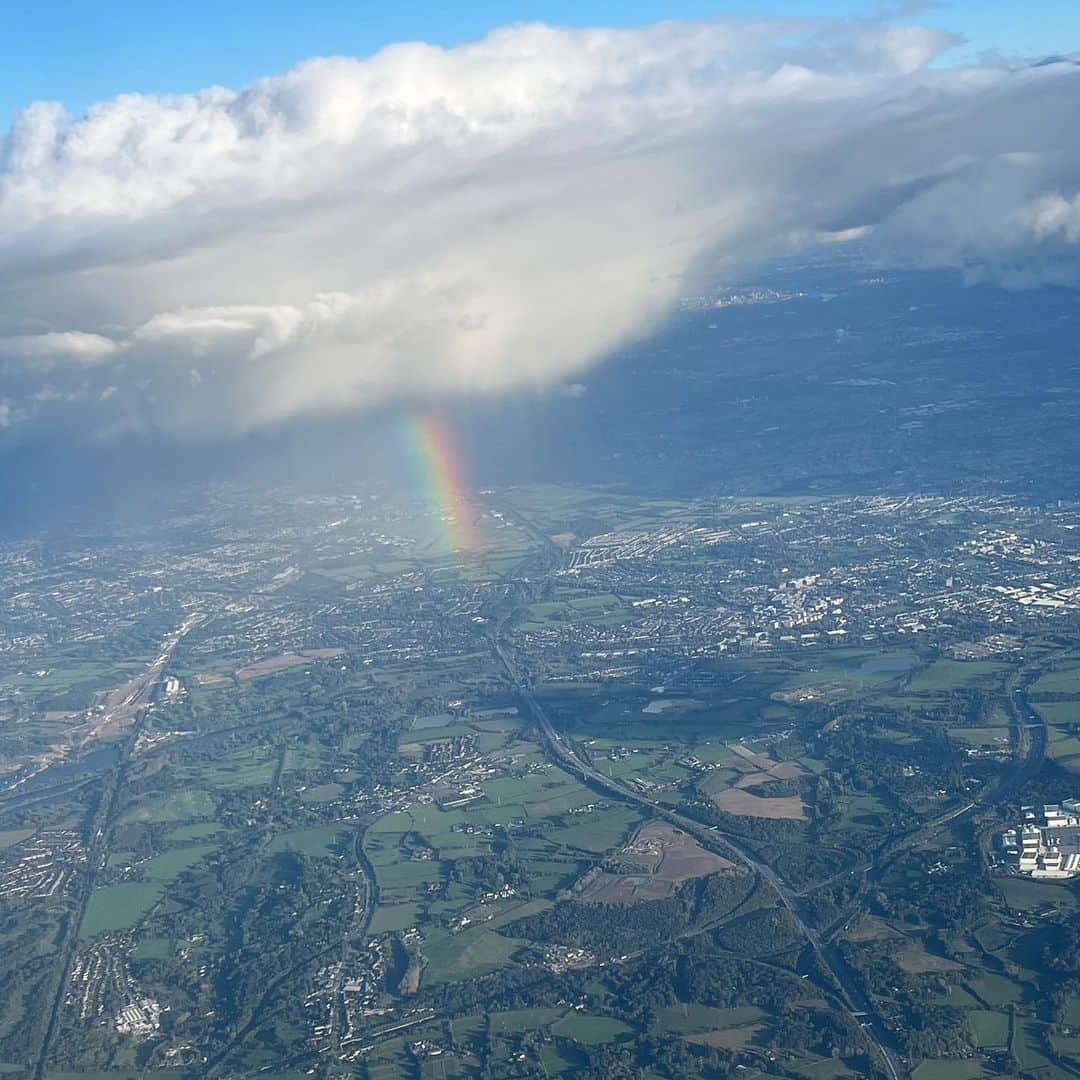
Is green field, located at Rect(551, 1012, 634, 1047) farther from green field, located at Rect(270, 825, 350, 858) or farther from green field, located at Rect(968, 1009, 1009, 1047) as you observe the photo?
green field, located at Rect(270, 825, 350, 858)

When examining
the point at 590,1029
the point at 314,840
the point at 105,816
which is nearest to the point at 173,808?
the point at 105,816

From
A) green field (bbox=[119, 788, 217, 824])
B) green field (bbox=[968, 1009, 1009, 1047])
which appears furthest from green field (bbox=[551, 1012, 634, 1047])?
green field (bbox=[119, 788, 217, 824])

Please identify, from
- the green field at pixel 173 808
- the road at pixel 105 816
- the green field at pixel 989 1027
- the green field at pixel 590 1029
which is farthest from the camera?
the green field at pixel 173 808

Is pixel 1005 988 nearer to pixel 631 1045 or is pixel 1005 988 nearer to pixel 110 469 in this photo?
pixel 631 1045

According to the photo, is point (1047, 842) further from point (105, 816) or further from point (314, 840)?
point (105, 816)

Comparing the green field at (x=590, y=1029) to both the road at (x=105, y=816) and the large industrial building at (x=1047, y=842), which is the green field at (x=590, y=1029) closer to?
the large industrial building at (x=1047, y=842)

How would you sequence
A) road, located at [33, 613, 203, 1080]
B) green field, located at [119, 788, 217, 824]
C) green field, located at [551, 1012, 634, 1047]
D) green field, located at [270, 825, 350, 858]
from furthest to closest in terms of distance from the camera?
green field, located at [119, 788, 217, 824] < green field, located at [270, 825, 350, 858] < road, located at [33, 613, 203, 1080] < green field, located at [551, 1012, 634, 1047]

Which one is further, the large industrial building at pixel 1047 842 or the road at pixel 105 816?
the large industrial building at pixel 1047 842

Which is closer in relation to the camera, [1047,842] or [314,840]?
[1047,842]

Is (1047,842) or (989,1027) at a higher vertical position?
(989,1027)

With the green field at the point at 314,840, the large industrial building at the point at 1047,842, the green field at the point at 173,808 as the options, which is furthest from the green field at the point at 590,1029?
the green field at the point at 173,808

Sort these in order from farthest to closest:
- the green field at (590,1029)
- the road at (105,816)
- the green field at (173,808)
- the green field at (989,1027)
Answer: the green field at (173,808) → the road at (105,816) → the green field at (590,1029) → the green field at (989,1027)

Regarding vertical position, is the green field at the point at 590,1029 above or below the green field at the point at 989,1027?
above
